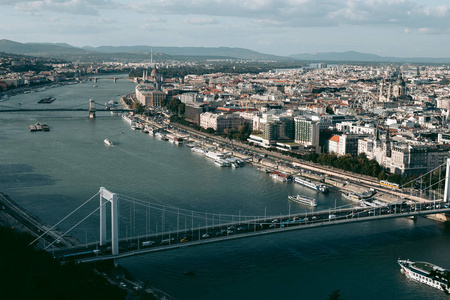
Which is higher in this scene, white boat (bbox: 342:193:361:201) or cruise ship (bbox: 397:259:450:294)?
white boat (bbox: 342:193:361:201)

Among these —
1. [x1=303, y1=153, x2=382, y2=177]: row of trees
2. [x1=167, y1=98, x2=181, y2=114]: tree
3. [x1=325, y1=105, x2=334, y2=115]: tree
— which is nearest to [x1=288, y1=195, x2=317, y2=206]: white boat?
[x1=303, y1=153, x2=382, y2=177]: row of trees

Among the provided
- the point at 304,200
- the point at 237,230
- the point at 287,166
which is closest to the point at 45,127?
the point at 287,166

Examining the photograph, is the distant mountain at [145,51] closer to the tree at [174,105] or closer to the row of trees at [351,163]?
the tree at [174,105]

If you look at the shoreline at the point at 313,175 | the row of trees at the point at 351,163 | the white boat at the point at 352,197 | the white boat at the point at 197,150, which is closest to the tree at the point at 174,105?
the shoreline at the point at 313,175

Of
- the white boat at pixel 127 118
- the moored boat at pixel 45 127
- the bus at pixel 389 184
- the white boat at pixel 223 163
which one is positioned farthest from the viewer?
the white boat at pixel 127 118

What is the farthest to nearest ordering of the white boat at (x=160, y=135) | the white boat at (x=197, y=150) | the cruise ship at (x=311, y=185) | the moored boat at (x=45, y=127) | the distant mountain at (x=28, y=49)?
the distant mountain at (x=28, y=49) < the moored boat at (x=45, y=127) < the white boat at (x=160, y=135) < the white boat at (x=197, y=150) < the cruise ship at (x=311, y=185)

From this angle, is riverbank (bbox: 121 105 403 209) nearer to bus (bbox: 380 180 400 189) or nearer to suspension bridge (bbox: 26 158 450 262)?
bus (bbox: 380 180 400 189)

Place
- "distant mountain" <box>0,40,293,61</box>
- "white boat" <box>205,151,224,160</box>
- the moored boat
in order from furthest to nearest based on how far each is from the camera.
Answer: "distant mountain" <box>0,40,293,61</box> < the moored boat < "white boat" <box>205,151,224,160</box>
